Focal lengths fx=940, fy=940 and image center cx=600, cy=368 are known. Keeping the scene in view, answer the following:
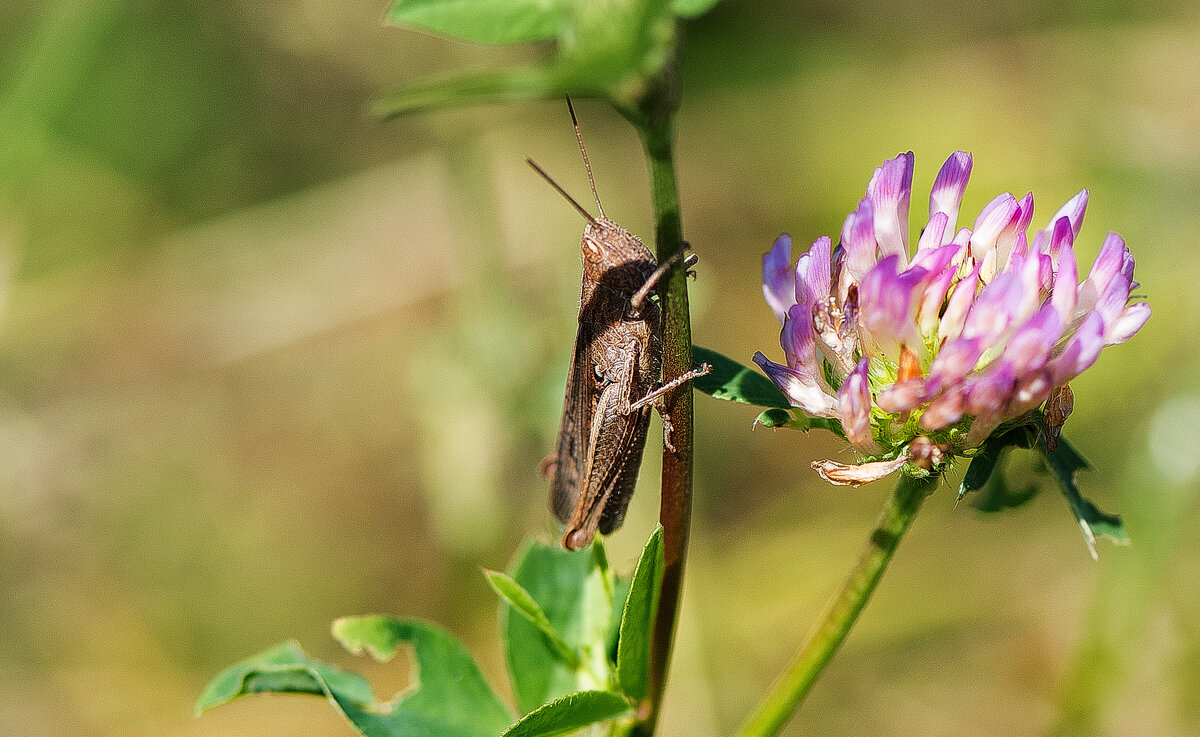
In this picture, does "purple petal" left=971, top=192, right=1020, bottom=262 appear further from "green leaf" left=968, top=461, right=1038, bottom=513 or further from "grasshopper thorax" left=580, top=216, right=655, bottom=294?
"grasshopper thorax" left=580, top=216, right=655, bottom=294

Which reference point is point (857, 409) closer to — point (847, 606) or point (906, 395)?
point (906, 395)

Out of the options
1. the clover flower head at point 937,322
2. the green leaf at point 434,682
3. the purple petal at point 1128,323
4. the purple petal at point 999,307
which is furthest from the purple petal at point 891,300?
the green leaf at point 434,682

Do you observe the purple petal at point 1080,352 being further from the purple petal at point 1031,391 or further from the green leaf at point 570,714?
the green leaf at point 570,714

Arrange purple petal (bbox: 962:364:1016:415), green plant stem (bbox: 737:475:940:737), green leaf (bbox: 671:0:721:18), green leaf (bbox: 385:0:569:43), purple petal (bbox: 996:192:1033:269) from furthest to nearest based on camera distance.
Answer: purple petal (bbox: 996:192:1033:269) → green plant stem (bbox: 737:475:940:737) → purple petal (bbox: 962:364:1016:415) → green leaf (bbox: 385:0:569:43) → green leaf (bbox: 671:0:721:18)

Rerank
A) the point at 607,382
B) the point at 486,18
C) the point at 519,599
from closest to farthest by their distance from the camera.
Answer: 1. the point at 486,18
2. the point at 519,599
3. the point at 607,382

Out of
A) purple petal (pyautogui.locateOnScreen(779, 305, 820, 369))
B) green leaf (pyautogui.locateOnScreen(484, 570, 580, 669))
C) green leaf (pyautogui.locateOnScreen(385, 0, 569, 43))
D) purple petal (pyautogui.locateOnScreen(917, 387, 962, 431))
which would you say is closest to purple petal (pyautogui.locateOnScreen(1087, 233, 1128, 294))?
purple petal (pyautogui.locateOnScreen(917, 387, 962, 431))

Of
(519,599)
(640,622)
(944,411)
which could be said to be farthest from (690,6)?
(519,599)
